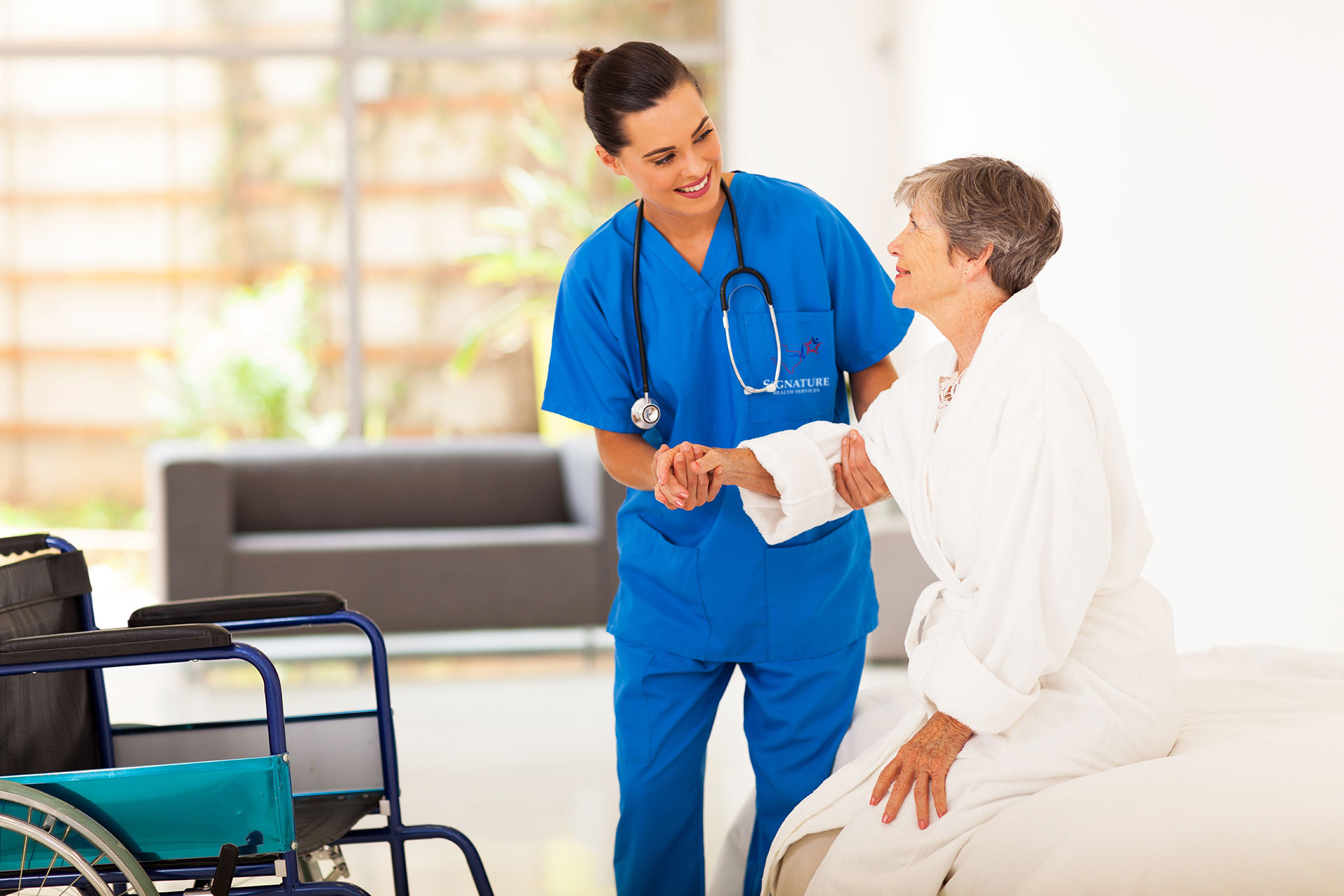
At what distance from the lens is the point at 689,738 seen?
1.76 m

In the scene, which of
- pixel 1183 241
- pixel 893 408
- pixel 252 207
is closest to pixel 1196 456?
pixel 1183 241

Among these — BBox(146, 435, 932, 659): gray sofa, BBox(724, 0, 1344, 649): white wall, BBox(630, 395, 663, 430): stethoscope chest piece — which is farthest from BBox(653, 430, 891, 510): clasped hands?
BBox(146, 435, 932, 659): gray sofa

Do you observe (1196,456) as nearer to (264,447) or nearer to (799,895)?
(799,895)

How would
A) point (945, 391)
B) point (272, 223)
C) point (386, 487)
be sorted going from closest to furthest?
point (945, 391) → point (386, 487) → point (272, 223)

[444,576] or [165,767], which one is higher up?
[165,767]

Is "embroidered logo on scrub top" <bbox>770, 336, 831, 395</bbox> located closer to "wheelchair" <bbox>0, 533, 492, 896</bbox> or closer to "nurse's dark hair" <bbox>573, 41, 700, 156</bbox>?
"nurse's dark hair" <bbox>573, 41, 700, 156</bbox>

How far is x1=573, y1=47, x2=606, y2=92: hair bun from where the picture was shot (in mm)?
1703

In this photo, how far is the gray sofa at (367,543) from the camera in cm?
403

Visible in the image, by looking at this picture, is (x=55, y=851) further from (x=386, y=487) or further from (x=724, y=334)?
(x=386, y=487)

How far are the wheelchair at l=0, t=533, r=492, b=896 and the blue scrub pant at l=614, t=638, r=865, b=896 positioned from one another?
245 mm

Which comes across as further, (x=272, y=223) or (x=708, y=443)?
(x=272, y=223)

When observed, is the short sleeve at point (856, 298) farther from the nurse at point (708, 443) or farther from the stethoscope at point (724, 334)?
the stethoscope at point (724, 334)

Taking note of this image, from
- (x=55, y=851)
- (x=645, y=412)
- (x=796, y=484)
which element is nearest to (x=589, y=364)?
(x=645, y=412)

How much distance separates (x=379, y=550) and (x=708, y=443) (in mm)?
2577
